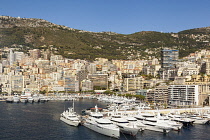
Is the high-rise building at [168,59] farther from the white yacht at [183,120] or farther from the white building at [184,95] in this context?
the white yacht at [183,120]

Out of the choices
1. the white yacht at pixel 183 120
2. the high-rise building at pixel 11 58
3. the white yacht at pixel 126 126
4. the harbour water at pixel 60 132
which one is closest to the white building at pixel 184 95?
the white yacht at pixel 183 120

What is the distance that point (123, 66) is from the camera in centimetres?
17988

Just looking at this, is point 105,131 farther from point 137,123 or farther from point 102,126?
point 137,123

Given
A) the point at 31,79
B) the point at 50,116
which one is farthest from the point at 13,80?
the point at 50,116

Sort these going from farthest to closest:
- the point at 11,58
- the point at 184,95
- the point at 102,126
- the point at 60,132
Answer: the point at 11,58 → the point at 184,95 → the point at 60,132 → the point at 102,126

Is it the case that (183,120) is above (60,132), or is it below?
above

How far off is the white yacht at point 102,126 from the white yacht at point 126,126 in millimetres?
1637

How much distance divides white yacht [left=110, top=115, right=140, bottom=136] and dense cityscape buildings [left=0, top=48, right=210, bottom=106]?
120 ft

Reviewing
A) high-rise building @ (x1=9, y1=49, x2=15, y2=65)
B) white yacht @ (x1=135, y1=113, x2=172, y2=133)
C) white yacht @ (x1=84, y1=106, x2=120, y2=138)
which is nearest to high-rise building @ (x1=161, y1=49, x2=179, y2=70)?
white yacht @ (x1=135, y1=113, x2=172, y2=133)

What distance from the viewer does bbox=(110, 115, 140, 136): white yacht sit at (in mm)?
47963

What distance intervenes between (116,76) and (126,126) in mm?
108769

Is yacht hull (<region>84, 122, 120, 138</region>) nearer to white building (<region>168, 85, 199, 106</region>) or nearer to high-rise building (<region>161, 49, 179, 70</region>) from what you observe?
white building (<region>168, 85, 199, 106</region>)

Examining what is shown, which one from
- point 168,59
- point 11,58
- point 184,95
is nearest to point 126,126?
point 184,95

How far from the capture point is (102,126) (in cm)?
4891
